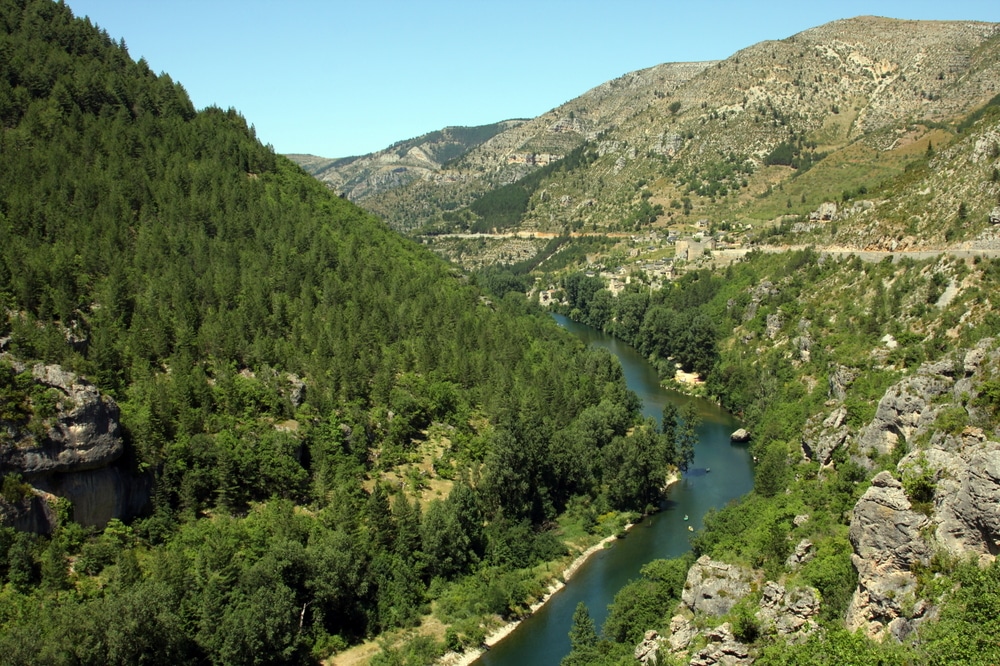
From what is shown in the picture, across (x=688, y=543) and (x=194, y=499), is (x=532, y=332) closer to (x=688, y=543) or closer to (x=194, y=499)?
(x=688, y=543)

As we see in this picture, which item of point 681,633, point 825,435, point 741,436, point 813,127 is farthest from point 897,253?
point 813,127

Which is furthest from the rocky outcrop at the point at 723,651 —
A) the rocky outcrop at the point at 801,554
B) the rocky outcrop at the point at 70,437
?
the rocky outcrop at the point at 70,437

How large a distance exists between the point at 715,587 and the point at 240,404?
109 ft

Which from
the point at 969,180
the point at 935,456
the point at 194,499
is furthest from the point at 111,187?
the point at 969,180

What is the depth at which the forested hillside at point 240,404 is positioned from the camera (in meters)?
40.8

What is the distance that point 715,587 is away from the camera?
37.4 meters

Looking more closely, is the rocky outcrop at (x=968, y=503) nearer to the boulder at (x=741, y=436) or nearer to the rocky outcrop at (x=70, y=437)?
the rocky outcrop at (x=70, y=437)

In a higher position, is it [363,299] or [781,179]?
[781,179]

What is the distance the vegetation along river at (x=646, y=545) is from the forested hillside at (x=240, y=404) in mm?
1986

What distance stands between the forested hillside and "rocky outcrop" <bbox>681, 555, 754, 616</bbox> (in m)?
13.4

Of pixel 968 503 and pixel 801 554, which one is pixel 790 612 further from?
pixel 968 503

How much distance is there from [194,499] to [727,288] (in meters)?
84.7

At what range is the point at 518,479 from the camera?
→ 2272 inches

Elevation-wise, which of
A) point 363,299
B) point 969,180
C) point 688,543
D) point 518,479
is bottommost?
point 688,543
